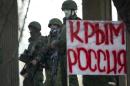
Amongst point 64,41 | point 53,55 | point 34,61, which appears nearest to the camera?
point 64,41

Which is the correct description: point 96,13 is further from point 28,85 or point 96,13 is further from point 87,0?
point 28,85

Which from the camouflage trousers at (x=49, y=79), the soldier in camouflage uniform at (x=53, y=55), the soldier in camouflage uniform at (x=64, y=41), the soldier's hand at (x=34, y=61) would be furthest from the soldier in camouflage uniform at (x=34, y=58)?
the soldier in camouflage uniform at (x=64, y=41)

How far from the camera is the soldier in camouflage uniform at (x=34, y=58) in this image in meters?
13.9

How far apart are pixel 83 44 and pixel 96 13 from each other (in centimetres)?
453

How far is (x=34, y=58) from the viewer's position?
1417cm

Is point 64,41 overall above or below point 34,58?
above

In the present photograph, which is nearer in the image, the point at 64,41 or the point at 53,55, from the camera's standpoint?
the point at 64,41

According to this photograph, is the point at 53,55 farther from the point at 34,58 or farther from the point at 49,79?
the point at 34,58

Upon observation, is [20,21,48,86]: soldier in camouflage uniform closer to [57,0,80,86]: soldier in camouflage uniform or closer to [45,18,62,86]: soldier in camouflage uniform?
[45,18,62,86]: soldier in camouflage uniform

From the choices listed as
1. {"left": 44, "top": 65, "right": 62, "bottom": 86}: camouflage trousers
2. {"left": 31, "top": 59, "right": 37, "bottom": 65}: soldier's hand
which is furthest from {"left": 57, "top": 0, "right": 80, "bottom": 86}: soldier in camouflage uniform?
{"left": 31, "top": 59, "right": 37, "bottom": 65}: soldier's hand

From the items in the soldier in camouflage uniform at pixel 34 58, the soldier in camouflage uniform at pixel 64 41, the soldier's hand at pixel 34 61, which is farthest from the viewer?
the soldier's hand at pixel 34 61

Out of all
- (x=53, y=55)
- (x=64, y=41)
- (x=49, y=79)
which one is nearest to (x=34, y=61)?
(x=49, y=79)

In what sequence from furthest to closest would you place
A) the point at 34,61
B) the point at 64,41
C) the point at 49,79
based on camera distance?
the point at 34,61, the point at 49,79, the point at 64,41

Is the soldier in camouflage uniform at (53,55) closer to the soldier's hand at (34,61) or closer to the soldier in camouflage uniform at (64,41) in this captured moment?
the soldier in camouflage uniform at (64,41)
